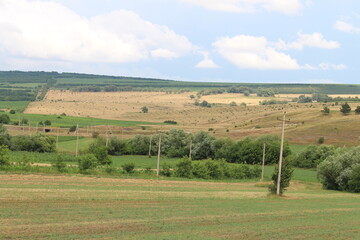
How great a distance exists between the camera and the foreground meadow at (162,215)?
27391mm

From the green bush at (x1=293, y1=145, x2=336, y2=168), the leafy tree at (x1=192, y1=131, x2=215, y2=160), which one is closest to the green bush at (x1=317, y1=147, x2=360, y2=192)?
the green bush at (x1=293, y1=145, x2=336, y2=168)

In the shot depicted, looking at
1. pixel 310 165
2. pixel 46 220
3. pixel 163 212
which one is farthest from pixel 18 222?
pixel 310 165

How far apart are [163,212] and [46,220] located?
8309 millimetres

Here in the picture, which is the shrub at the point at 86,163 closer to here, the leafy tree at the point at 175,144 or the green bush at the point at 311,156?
the green bush at the point at 311,156

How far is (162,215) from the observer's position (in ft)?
112

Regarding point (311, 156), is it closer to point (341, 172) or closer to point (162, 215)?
point (341, 172)

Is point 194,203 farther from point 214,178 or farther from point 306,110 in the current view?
point 306,110

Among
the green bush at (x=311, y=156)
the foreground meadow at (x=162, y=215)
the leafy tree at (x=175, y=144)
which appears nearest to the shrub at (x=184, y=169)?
the foreground meadow at (x=162, y=215)

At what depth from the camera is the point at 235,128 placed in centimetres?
15462

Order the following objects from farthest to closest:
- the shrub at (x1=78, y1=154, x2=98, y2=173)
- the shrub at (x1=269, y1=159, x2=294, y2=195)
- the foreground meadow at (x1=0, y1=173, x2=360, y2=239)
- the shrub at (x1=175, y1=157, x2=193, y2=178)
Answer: the shrub at (x1=175, y1=157, x2=193, y2=178) < the shrub at (x1=78, y1=154, x2=98, y2=173) < the shrub at (x1=269, y1=159, x2=294, y2=195) < the foreground meadow at (x1=0, y1=173, x2=360, y2=239)

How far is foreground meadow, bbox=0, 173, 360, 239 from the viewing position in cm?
2739

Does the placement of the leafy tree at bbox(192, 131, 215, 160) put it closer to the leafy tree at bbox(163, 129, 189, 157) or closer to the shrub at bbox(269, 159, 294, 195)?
the leafy tree at bbox(163, 129, 189, 157)

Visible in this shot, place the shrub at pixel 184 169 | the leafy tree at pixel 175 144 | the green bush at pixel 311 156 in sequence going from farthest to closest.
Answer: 1. the leafy tree at pixel 175 144
2. the green bush at pixel 311 156
3. the shrub at pixel 184 169

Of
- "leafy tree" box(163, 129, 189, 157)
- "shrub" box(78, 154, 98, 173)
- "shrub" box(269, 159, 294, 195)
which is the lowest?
"leafy tree" box(163, 129, 189, 157)
